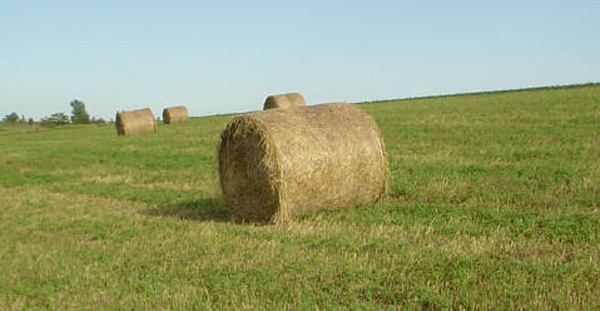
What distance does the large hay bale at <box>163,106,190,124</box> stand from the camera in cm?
3601

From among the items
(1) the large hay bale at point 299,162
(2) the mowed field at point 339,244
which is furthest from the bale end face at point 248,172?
(2) the mowed field at point 339,244

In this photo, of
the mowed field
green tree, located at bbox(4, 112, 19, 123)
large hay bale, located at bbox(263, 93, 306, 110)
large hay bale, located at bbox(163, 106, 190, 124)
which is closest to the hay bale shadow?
the mowed field

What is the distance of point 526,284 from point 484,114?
16537 millimetres

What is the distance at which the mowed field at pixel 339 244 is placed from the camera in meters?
4.96

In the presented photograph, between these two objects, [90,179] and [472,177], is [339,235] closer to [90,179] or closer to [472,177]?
[472,177]

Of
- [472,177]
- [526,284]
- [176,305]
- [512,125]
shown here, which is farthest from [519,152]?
[176,305]

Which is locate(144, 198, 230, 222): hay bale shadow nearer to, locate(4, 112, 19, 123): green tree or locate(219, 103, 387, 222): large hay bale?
locate(219, 103, 387, 222): large hay bale

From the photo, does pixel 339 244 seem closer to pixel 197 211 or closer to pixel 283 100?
pixel 197 211

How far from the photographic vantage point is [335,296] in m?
4.95

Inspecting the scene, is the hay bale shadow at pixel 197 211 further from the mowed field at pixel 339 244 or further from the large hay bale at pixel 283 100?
the large hay bale at pixel 283 100

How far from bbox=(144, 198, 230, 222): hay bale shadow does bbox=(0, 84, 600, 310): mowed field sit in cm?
4

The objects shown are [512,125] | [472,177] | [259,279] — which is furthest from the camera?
[512,125]

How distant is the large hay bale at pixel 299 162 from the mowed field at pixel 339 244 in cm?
29

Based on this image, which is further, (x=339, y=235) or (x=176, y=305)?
(x=339, y=235)
